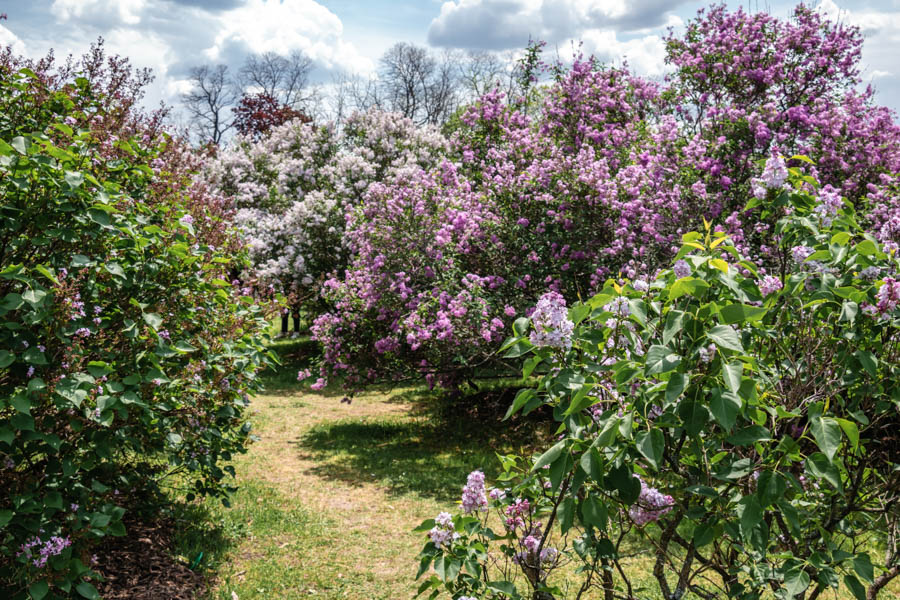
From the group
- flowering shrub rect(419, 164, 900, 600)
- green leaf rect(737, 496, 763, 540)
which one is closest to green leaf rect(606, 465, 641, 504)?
flowering shrub rect(419, 164, 900, 600)

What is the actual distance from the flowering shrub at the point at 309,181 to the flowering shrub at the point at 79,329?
8.82 meters

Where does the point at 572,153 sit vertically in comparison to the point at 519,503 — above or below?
above

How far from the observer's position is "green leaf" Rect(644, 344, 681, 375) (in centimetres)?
169

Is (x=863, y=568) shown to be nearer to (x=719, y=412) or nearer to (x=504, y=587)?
(x=719, y=412)

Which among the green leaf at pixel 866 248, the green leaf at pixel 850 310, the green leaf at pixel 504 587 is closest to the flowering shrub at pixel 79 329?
the green leaf at pixel 504 587

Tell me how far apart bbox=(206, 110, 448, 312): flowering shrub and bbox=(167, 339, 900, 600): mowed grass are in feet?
12.2

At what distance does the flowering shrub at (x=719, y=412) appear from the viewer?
5.83 ft

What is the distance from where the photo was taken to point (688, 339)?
6.04ft

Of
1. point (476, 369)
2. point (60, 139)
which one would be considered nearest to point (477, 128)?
point (476, 369)

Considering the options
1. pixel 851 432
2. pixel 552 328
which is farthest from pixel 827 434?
pixel 552 328

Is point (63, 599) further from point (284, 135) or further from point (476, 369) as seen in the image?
point (284, 135)

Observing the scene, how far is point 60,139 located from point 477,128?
9.36 metres

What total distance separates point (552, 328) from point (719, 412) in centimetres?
63

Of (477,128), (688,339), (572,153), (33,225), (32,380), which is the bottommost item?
(32,380)
